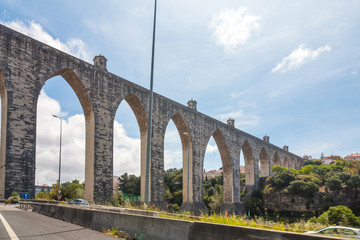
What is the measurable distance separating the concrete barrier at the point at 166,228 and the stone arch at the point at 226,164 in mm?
29029

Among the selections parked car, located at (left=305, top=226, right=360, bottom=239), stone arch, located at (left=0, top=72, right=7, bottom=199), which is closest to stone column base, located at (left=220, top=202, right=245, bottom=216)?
stone arch, located at (left=0, top=72, right=7, bottom=199)

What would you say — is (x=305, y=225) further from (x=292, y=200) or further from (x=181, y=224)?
(x=292, y=200)

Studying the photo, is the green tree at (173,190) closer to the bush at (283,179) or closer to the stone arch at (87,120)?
the bush at (283,179)

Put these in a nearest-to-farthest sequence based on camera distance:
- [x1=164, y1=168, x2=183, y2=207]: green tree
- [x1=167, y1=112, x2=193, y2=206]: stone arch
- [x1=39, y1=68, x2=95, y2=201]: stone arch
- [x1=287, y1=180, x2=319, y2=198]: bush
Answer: [x1=39, y1=68, x2=95, y2=201]: stone arch
[x1=167, y1=112, x2=193, y2=206]: stone arch
[x1=287, y1=180, x2=319, y2=198]: bush
[x1=164, y1=168, x2=183, y2=207]: green tree

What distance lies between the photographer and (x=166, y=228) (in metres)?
5.24

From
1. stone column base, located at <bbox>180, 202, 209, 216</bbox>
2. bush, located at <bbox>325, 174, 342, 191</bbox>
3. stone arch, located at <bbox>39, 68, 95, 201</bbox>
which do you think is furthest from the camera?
bush, located at <bbox>325, 174, 342, 191</bbox>

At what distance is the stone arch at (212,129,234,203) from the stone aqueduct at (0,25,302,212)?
8.65 feet

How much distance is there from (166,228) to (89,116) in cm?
1811

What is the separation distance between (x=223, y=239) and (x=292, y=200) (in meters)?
38.3

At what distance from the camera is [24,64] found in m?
18.0

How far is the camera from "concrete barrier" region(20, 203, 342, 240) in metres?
3.55

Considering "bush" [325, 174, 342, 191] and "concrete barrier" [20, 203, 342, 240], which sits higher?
"concrete barrier" [20, 203, 342, 240]

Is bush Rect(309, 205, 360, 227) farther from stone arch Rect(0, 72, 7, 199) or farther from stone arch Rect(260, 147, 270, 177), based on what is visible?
stone arch Rect(0, 72, 7, 199)

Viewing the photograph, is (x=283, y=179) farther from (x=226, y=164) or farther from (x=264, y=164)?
(x=226, y=164)
